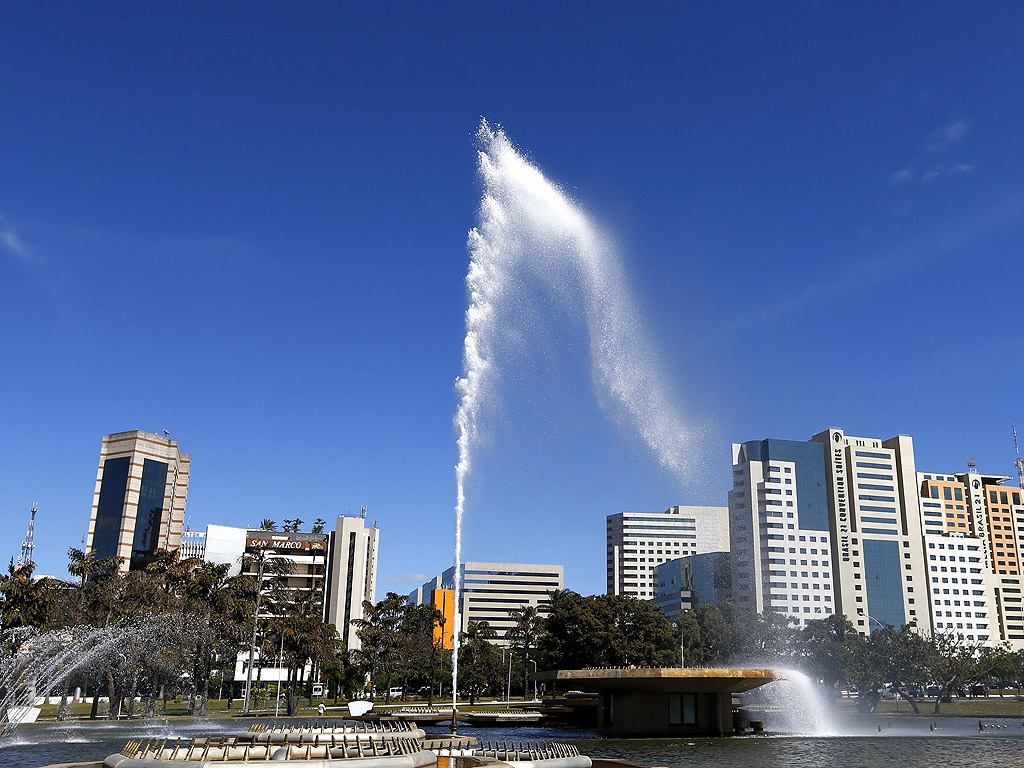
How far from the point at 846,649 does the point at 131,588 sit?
323 ft

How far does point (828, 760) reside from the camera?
145 feet

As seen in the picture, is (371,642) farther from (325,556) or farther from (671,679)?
(671,679)

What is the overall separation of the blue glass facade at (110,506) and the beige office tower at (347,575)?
38.4 metres

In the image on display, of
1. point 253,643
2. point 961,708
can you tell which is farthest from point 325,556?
point 961,708

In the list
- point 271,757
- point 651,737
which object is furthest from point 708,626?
point 271,757

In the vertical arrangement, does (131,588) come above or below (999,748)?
above

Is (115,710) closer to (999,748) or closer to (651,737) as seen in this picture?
(651,737)

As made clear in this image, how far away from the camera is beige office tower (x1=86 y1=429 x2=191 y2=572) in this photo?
162625 millimetres

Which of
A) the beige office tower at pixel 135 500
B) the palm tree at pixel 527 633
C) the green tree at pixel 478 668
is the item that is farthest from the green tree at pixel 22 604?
the beige office tower at pixel 135 500

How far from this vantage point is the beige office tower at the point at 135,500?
162625 mm

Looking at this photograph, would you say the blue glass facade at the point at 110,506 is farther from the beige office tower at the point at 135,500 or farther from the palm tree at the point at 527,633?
the palm tree at the point at 527,633

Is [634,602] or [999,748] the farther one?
[634,602]

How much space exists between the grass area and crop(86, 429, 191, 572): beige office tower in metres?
120

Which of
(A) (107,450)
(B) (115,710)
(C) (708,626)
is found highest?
(A) (107,450)
